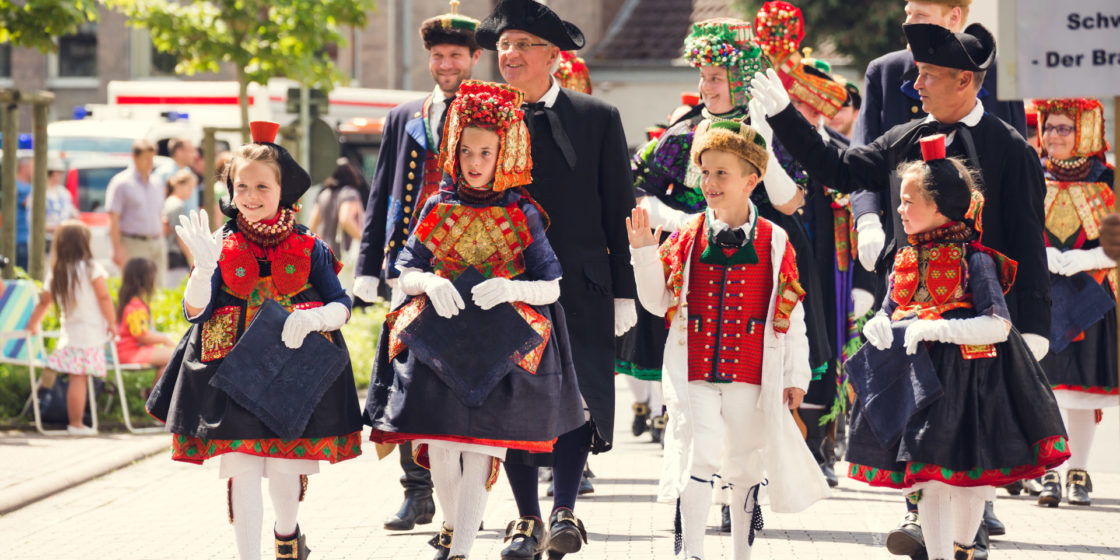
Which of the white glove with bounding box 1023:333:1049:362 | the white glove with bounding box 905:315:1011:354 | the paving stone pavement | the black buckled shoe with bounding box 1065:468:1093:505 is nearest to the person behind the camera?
the white glove with bounding box 905:315:1011:354

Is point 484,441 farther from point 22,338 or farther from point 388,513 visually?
point 22,338

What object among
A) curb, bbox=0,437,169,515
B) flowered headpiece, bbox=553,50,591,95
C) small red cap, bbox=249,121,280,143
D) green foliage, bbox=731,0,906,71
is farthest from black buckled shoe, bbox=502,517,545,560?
green foliage, bbox=731,0,906,71

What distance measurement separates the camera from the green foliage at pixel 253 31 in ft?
53.6

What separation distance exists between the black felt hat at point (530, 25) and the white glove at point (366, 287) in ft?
3.89

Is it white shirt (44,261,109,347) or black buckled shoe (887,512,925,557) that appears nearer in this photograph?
black buckled shoe (887,512,925,557)

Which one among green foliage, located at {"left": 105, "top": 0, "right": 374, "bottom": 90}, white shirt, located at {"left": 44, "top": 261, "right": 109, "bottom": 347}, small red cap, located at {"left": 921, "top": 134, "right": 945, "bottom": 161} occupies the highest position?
green foliage, located at {"left": 105, "top": 0, "right": 374, "bottom": 90}

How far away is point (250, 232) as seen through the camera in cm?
625

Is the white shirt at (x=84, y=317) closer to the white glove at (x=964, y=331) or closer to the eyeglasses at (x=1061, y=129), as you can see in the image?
the eyeglasses at (x=1061, y=129)

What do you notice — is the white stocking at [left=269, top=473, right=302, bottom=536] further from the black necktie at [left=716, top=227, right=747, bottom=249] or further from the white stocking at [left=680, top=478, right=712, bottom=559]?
the black necktie at [left=716, top=227, right=747, bottom=249]

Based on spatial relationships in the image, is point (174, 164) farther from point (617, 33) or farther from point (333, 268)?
point (617, 33)

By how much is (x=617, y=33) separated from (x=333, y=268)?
2855cm

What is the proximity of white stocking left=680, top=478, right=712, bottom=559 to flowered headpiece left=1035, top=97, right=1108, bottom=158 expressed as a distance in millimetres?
3909

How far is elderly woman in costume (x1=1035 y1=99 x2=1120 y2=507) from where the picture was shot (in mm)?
8922

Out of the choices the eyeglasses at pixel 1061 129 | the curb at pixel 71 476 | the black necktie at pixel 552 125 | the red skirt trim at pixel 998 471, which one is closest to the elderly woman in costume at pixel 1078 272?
the eyeglasses at pixel 1061 129
